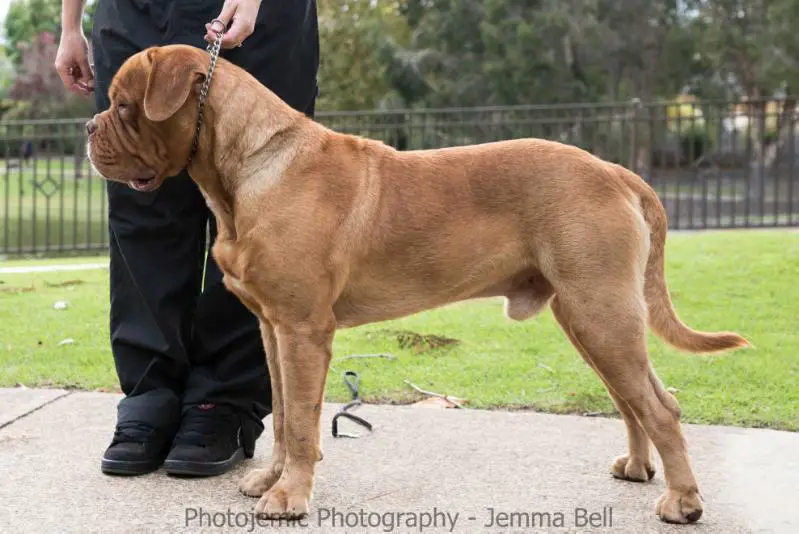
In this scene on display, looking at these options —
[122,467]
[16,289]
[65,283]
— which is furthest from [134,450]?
[65,283]

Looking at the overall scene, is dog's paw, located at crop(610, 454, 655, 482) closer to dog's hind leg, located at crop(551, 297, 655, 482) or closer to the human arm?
dog's hind leg, located at crop(551, 297, 655, 482)

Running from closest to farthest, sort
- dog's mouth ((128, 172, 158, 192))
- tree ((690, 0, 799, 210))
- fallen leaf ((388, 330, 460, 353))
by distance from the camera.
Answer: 1. dog's mouth ((128, 172, 158, 192))
2. fallen leaf ((388, 330, 460, 353))
3. tree ((690, 0, 799, 210))

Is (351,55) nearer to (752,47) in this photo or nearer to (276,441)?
(752,47)

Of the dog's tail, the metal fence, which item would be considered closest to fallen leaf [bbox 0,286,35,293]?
the metal fence

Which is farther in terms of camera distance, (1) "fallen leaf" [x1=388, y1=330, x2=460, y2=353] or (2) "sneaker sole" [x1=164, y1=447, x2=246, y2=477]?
(1) "fallen leaf" [x1=388, y1=330, x2=460, y2=353]

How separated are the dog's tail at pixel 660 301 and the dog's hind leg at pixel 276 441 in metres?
1.33

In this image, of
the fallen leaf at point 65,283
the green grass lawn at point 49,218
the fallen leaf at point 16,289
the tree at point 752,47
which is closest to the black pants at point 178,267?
the fallen leaf at point 16,289

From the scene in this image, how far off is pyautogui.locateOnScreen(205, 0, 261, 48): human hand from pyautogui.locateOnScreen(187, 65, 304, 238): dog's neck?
0.16 metres

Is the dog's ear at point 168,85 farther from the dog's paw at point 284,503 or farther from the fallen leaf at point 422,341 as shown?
the fallen leaf at point 422,341

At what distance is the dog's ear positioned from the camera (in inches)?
123

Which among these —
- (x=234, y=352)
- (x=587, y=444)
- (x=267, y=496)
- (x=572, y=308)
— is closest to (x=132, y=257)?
(x=234, y=352)

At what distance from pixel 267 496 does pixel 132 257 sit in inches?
46.0

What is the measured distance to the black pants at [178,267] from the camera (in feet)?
12.1

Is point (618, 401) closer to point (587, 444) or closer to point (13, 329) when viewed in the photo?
point (587, 444)
